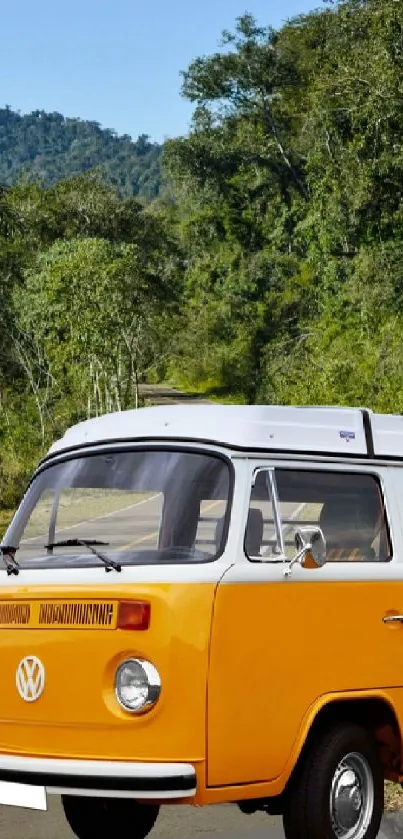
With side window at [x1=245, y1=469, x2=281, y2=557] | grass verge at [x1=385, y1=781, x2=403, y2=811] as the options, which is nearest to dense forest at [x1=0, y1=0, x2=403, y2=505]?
grass verge at [x1=385, y1=781, x2=403, y2=811]

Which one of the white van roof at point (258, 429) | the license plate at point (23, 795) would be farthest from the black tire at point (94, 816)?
the white van roof at point (258, 429)

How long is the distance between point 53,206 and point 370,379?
31558 millimetres

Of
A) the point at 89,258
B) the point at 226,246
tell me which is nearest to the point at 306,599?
the point at 89,258

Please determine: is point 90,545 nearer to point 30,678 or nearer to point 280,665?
point 30,678

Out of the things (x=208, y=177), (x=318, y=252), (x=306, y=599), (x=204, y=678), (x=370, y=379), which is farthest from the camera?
(x=208, y=177)

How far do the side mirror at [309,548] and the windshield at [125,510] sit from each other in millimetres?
315

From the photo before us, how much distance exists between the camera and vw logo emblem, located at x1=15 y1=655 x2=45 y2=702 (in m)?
5.62

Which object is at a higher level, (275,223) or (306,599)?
(275,223)

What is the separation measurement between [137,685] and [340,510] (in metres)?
1.47

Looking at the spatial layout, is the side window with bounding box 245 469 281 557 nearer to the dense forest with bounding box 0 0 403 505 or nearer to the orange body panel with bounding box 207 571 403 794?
the orange body panel with bounding box 207 571 403 794

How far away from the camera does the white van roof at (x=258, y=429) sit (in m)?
5.94

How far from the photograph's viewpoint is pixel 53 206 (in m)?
71.4

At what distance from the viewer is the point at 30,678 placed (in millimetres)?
5656

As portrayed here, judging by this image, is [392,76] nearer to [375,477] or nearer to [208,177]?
[375,477]
